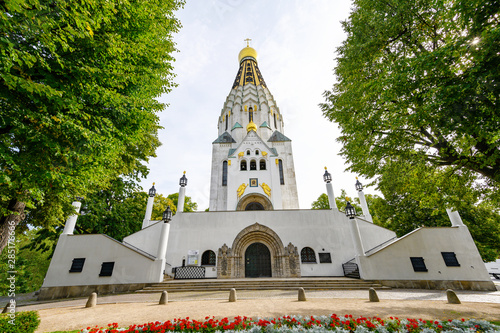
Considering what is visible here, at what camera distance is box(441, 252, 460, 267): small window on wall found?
1210 cm

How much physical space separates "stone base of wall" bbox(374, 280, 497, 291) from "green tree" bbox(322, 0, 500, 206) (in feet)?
18.1

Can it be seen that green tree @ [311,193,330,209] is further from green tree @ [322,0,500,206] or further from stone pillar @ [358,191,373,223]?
green tree @ [322,0,500,206]

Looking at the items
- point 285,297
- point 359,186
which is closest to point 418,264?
point 359,186

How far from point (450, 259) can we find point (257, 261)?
38.9 ft

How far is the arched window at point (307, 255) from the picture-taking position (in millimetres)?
15305

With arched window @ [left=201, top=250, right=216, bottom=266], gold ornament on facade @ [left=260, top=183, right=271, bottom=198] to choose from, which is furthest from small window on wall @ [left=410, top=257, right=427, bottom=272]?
arched window @ [left=201, top=250, right=216, bottom=266]

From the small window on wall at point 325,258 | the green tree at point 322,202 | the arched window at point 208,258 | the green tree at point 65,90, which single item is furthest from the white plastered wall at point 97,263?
the green tree at point 322,202

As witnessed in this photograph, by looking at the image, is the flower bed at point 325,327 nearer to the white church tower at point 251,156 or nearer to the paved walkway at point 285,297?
the paved walkway at point 285,297

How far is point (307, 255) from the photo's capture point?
15438mm

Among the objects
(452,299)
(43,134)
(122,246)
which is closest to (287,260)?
(452,299)

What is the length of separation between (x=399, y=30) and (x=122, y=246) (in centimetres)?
1739

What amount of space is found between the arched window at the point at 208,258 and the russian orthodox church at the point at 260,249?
71 millimetres

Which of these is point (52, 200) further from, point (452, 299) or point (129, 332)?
point (452, 299)

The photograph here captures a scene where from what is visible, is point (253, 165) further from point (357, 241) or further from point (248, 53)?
point (248, 53)
